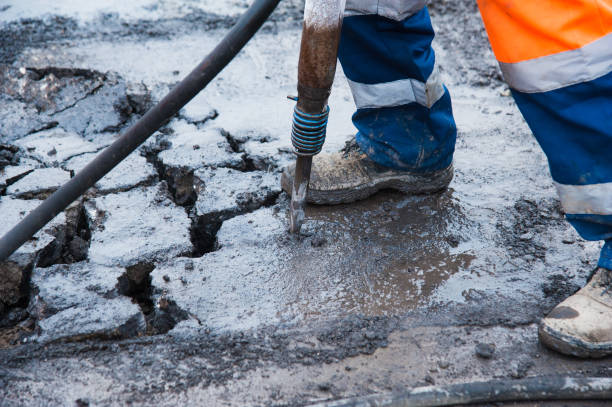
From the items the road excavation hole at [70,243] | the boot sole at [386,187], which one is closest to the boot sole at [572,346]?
the boot sole at [386,187]

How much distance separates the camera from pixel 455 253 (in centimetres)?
209

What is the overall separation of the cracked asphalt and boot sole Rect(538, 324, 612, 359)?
4cm

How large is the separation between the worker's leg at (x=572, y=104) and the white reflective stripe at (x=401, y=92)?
0.46 m

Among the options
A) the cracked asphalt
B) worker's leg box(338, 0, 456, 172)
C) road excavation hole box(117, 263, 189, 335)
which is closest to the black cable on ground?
the cracked asphalt

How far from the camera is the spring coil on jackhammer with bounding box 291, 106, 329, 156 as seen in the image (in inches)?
69.5

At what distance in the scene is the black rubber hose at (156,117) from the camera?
1.54 m

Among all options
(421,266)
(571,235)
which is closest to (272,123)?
(421,266)

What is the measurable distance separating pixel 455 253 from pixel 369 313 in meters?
0.46

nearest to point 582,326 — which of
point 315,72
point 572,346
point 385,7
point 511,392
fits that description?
point 572,346

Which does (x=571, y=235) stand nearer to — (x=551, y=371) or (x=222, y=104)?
(x=551, y=371)

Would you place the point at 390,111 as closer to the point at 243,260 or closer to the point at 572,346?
the point at 243,260

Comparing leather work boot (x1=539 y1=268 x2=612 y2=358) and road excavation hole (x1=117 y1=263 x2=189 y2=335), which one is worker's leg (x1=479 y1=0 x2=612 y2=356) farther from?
road excavation hole (x1=117 y1=263 x2=189 y2=335)

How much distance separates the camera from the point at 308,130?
5.83 ft

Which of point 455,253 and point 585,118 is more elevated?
point 585,118
